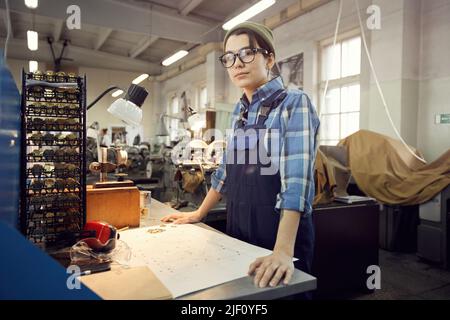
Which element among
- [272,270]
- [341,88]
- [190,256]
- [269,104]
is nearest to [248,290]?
[272,270]

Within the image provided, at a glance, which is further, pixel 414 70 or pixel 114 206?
pixel 414 70

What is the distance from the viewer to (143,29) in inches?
257

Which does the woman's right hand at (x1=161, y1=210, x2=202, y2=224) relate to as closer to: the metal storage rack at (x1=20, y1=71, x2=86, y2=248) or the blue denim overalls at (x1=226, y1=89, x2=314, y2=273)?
the blue denim overalls at (x1=226, y1=89, x2=314, y2=273)

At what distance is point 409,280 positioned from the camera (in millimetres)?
2789

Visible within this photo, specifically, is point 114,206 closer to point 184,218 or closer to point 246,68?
point 184,218

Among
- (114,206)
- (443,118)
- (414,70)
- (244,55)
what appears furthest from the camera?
(414,70)

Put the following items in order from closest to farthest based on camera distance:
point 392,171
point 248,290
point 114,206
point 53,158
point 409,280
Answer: point 248,290 → point 53,158 → point 114,206 → point 409,280 → point 392,171

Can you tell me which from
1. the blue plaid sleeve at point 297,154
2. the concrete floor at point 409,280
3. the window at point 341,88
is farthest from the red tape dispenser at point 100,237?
the window at point 341,88

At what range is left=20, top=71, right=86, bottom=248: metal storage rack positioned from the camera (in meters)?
1.03

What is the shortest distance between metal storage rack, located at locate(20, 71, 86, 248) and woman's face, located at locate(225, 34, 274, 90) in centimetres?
52

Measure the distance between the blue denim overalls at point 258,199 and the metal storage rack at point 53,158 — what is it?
1.73 feet

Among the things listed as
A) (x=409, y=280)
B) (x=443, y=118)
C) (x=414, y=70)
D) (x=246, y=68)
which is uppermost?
(x=414, y=70)

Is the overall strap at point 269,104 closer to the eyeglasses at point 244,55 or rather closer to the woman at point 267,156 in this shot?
the woman at point 267,156

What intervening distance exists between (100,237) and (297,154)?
637 mm
